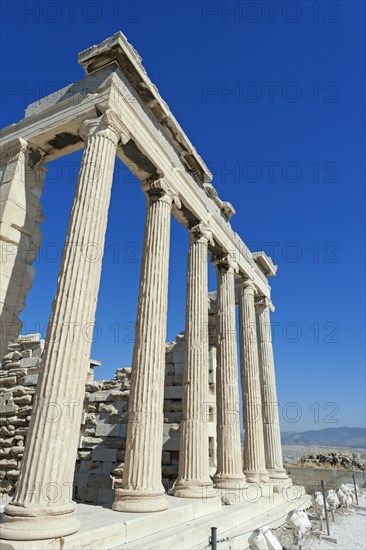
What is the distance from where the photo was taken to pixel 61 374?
25.9 feet

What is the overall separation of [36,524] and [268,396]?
55.1 ft

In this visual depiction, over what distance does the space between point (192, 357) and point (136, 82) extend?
902 centimetres

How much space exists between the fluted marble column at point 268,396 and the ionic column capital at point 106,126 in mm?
15410

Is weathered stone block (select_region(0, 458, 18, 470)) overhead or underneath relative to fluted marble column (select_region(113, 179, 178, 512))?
underneath

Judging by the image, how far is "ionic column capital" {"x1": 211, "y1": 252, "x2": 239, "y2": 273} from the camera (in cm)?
1811

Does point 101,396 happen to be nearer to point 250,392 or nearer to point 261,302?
point 250,392

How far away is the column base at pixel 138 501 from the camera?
916cm

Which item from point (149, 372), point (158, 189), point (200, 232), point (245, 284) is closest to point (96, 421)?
point (149, 372)

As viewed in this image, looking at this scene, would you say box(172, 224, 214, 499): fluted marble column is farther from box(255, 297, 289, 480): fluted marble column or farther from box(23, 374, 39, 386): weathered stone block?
box(255, 297, 289, 480): fluted marble column

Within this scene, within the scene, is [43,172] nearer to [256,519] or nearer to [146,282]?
[146,282]

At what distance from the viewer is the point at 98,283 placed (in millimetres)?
9320

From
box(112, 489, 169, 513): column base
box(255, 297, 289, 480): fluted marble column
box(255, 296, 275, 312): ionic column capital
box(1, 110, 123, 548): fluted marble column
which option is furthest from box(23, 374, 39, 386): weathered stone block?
box(255, 296, 275, 312): ionic column capital

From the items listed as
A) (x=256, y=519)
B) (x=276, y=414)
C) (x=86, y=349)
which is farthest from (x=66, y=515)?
(x=276, y=414)

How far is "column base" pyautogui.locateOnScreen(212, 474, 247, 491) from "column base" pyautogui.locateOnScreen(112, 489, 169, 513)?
517 cm
